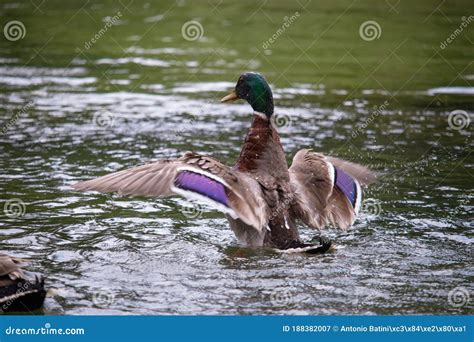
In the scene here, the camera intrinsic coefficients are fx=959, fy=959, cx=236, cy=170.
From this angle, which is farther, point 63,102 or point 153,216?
point 63,102

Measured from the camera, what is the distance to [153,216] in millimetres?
9719

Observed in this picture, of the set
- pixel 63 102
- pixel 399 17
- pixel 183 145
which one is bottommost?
pixel 183 145

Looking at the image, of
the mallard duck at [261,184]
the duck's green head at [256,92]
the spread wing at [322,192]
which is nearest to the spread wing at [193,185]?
the mallard duck at [261,184]

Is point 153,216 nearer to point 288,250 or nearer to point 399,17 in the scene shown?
point 288,250

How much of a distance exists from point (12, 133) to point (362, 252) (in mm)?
5871

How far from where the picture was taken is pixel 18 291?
22.7ft

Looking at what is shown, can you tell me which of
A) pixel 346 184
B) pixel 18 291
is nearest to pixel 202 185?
pixel 18 291

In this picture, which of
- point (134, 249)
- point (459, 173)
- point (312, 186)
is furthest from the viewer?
point (459, 173)

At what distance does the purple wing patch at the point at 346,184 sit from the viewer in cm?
909

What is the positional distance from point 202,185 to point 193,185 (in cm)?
7

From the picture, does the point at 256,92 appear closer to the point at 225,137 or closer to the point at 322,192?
the point at 322,192

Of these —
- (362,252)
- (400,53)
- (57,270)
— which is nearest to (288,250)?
(362,252)

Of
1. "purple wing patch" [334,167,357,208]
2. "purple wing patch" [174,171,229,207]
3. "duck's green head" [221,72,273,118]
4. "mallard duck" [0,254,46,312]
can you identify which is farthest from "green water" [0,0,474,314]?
"duck's green head" [221,72,273,118]

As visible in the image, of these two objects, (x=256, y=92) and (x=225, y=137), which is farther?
(x=225, y=137)
